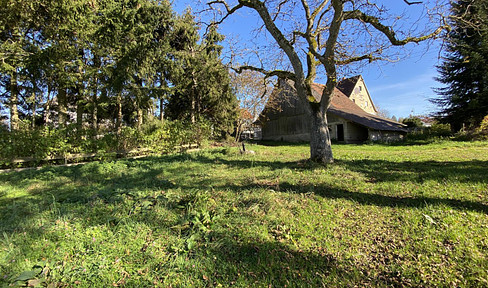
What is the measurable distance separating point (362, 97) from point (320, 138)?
102ft

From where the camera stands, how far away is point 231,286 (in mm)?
2043

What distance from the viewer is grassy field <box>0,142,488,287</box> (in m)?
2.09

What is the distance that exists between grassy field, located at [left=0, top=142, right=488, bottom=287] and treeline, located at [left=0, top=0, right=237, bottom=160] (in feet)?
27.5

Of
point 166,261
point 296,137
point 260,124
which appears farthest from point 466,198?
point 260,124

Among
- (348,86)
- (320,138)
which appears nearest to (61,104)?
(320,138)

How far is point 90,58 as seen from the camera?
12609 millimetres

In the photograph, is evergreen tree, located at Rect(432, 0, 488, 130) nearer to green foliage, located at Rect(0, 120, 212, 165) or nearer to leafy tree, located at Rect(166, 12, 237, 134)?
leafy tree, located at Rect(166, 12, 237, 134)

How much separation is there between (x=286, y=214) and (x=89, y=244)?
2.72m

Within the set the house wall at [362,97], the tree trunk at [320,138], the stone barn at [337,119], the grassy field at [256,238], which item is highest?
the house wall at [362,97]

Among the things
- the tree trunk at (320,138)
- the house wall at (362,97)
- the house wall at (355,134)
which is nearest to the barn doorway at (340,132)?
the house wall at (355,134)

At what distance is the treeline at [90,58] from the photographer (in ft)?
34.3

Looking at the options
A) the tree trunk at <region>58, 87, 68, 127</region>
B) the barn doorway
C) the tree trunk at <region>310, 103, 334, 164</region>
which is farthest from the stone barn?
the tree trunk at <region>58, 87, 68, 127</region>

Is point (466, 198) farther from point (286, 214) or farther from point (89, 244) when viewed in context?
point (89, 244)

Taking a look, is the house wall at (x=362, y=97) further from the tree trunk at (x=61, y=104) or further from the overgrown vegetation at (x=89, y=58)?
the tree trunk at (x=61, y=104)
